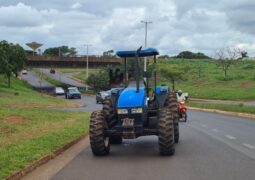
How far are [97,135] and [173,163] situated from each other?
98.8 inches

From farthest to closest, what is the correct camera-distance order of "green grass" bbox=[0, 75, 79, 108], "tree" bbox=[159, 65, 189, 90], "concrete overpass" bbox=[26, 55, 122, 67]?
"concrete overpass" bbox=[26, 55, 122, 67] → "tree" bbox=[159, 65, 189, 90] → "green grass" bbox=[0, 75, 79, 108]

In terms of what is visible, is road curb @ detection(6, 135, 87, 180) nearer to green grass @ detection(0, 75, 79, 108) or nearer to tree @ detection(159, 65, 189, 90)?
green grass @ detection(0, 75, 79, 108)

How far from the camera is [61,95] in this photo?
90.7m

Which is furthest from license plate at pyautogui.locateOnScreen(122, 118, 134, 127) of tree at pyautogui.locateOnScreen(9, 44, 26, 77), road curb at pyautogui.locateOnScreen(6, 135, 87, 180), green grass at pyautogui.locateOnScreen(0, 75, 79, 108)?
tree at pyautogui.locateOnScreen(9, 44, 26, 77)

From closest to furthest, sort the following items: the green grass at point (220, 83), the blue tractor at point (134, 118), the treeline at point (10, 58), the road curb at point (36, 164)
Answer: the road curb at point (36, 164)
the blue tractor at point (134, 118)
the treeline at point (10, 58)
the green grass at point (220, 83)

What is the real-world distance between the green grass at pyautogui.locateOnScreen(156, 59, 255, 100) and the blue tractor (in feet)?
165

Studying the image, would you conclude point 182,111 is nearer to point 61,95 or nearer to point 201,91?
point 201,91

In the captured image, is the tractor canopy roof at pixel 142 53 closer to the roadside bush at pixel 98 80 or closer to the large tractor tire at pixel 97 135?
the large tractor tire at pixel 97 135

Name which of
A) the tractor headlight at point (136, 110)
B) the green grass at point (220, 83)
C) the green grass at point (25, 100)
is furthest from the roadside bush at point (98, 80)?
the tractor headlight at point (136, 110)

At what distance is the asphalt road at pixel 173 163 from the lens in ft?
36.6

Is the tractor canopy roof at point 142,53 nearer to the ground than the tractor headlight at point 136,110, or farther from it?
farther from it

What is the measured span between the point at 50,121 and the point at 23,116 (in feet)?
4.46

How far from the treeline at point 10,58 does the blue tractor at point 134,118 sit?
155 feet

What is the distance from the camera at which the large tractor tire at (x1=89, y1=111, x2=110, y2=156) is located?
47.9 ft
